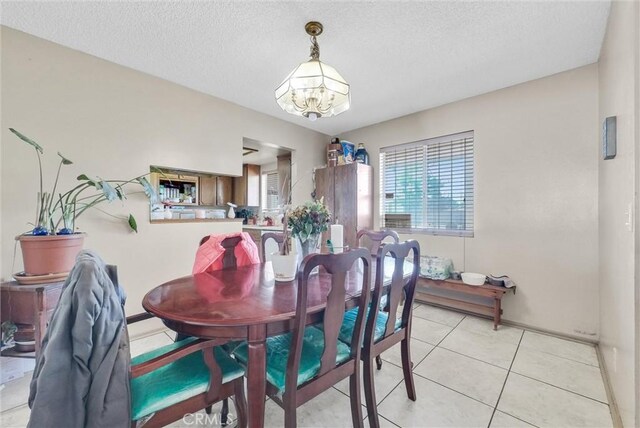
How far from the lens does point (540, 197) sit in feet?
8.84

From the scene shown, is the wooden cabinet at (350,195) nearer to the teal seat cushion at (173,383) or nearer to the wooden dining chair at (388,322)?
the wooden dining chair at (388,322)

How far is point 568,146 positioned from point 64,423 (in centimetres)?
386

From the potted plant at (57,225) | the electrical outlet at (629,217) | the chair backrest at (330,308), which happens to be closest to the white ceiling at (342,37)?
the potted plant at (57,225)

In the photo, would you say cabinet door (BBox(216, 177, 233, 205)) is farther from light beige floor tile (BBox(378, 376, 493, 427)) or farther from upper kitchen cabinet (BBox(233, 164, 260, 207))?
light beige floor tile (BBox(378, 376, 493, 427))

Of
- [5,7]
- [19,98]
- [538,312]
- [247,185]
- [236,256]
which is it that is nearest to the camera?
[5,7]

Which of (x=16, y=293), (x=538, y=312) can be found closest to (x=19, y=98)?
(x=16, y=293)

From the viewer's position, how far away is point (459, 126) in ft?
10.7

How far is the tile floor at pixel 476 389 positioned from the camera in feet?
5.17

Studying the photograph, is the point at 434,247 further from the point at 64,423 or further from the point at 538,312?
the point at 64,423

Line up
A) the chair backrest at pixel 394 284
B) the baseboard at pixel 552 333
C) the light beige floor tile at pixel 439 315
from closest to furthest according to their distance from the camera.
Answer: the chair backrest at pixel 394 284 → the baseboard at pixel 552 333 → the light beige floor tile at pixel 439 315

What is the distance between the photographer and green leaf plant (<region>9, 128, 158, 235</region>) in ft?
6.30

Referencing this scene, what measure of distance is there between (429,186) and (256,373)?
3.21 metres

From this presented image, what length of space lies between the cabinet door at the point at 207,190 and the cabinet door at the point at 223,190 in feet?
0.20

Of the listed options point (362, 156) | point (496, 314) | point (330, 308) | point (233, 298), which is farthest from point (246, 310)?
point (362, 156)
